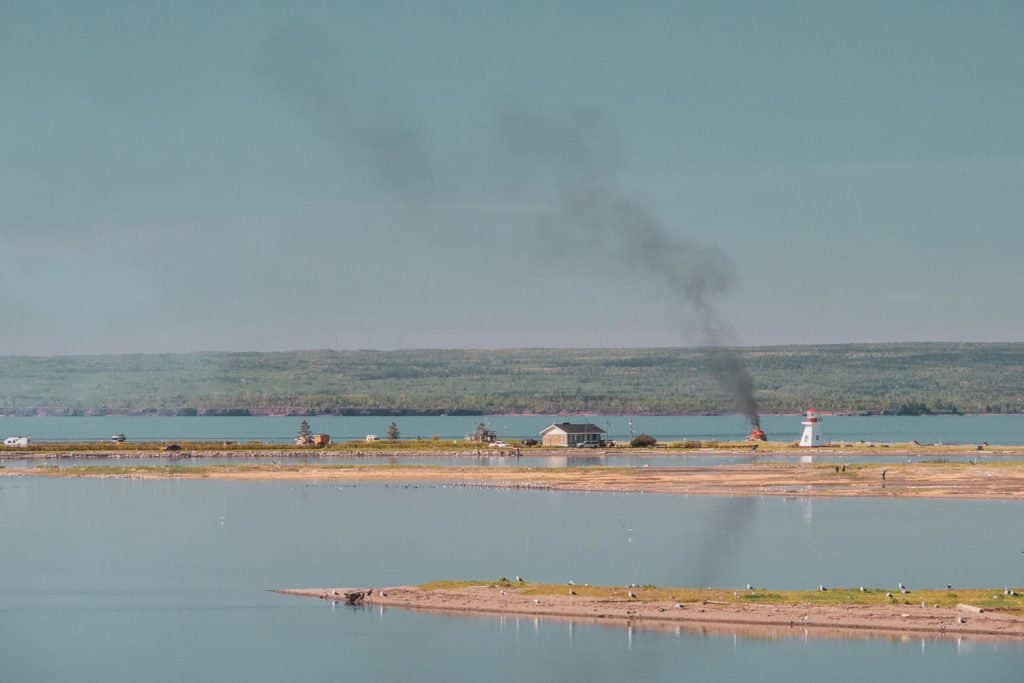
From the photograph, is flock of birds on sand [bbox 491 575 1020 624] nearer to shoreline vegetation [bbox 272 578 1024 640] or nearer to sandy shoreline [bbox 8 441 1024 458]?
shoreline vegetation [bbox 272 578 1024 640]

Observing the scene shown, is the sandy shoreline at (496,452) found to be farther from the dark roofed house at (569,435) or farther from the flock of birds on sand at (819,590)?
the flock of birds on sand at (819,590)

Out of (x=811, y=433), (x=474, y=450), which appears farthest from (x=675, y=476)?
(x=811, y=433)

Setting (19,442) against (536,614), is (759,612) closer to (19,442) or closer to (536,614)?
(536,614)

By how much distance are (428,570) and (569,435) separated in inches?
3205

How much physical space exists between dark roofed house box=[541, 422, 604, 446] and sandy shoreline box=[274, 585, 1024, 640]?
286 ft

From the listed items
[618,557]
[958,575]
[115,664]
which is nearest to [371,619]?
[115,664]

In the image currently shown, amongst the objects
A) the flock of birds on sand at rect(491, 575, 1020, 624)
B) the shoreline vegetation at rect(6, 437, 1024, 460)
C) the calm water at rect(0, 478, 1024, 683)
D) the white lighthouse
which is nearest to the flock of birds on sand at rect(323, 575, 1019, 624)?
the flock of birds on sand at rect(491, 575, 1020, 624)

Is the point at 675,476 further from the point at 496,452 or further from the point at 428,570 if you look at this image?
the point at 428,570

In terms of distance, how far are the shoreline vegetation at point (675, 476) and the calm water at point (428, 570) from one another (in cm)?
396

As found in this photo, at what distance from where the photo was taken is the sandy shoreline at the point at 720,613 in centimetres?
3744

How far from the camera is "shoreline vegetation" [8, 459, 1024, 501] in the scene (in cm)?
7750

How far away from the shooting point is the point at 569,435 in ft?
428

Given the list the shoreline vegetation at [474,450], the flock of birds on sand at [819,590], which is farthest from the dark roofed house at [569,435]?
the flock of birds on sand at [819,590]

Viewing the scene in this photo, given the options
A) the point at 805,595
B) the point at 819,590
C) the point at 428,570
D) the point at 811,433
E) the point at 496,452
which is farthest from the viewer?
the point at 811,433
